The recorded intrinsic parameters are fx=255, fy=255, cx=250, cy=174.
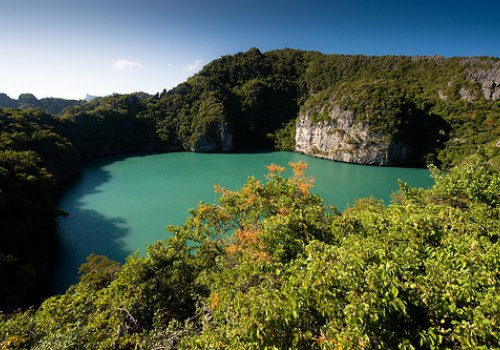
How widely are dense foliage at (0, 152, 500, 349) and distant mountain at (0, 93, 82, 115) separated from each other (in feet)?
374

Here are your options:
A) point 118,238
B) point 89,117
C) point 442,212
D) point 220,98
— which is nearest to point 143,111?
point 89,117

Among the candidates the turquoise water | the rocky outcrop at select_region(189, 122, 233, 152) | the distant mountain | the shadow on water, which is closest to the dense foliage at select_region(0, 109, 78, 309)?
the shadow on water

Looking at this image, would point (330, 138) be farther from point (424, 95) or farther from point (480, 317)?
point (480, 317)

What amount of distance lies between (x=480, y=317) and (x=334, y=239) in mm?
3701

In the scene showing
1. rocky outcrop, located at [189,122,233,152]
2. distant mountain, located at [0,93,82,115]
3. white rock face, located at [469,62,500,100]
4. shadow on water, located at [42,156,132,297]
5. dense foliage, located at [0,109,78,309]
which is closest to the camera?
dense foliage, located at [0,109,78,309]

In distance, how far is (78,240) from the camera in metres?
21.9

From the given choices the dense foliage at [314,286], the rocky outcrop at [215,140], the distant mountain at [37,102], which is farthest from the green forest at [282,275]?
the distant mountain at [37,102]

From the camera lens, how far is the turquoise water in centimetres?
2141

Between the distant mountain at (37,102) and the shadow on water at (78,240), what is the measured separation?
277 feet

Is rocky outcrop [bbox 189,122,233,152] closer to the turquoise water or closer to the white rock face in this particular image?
the turquoise water

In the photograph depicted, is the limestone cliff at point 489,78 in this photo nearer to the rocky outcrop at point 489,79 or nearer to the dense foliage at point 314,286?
the rocky outcrop at point 489,79

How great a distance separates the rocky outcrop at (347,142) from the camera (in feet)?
168

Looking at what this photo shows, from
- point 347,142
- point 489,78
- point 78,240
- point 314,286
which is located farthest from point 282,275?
point 489,78

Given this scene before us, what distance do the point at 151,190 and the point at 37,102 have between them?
98292 millimetres
